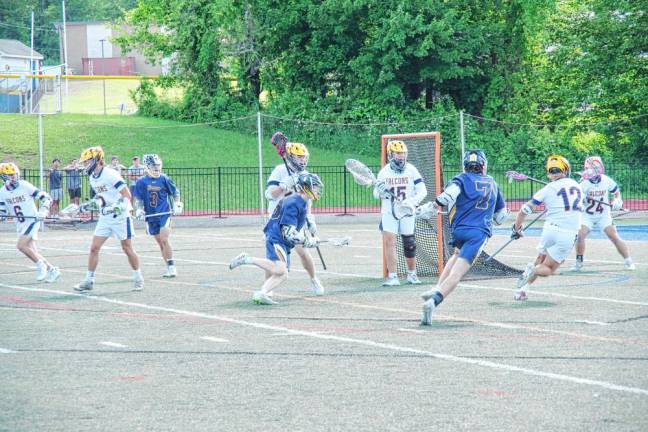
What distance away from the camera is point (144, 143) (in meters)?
42.9

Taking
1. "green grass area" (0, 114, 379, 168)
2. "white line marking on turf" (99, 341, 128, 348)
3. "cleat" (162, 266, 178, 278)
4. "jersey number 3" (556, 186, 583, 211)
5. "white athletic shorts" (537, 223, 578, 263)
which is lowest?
"white line marking on turf" (99, 341, 128, 348)

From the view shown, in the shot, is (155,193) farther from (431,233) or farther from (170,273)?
(431,233)

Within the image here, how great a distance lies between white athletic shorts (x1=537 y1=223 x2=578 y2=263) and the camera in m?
13.6

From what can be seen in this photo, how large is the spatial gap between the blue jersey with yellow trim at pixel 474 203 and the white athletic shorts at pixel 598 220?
575 cm

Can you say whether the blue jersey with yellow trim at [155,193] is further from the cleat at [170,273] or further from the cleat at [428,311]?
the cleat at [428,311]

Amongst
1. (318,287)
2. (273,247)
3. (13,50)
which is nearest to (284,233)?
(273,247)

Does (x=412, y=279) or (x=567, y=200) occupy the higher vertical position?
(x=567, y=200)

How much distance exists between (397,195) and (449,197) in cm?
331

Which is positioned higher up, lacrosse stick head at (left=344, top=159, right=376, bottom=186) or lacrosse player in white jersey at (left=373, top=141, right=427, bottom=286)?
lacrosse stick head at (left=344, top=159, right=376, bottom=186)

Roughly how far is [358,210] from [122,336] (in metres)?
23.0

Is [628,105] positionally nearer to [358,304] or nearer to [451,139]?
[451,139]

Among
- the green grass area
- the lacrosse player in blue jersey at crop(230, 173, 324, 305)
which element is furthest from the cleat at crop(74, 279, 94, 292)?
the green grass area

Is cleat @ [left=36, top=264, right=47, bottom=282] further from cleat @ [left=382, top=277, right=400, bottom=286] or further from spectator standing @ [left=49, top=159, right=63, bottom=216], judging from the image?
spectator standing @ [left=49, top=159, right=63, bottom=216]

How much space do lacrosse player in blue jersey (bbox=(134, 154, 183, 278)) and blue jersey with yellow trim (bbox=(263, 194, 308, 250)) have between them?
3609 millimetres
